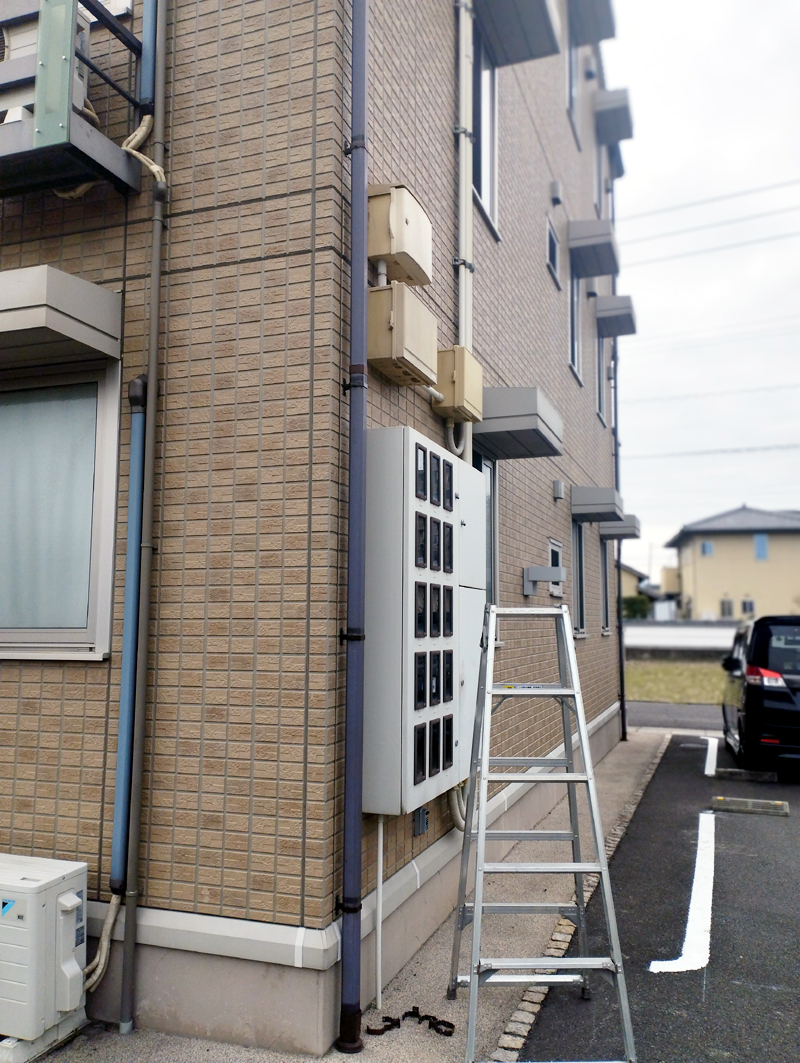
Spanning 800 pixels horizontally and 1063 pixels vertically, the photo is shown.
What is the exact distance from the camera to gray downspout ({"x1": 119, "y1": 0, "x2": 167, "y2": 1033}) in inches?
141

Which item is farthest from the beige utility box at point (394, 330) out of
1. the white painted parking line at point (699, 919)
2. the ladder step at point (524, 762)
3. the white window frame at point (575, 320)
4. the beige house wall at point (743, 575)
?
the beige house wall at point (743, 575)

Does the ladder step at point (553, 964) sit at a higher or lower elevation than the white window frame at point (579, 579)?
lower

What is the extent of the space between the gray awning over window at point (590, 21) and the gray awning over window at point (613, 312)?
3.54m

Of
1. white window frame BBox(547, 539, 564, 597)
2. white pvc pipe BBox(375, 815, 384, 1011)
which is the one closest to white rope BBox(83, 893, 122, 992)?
white pvc pipe BBox(375, 815, 384, 1011)

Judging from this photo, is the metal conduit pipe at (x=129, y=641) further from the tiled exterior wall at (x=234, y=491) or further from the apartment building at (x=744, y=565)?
the apartment building at (x=744, y=565)

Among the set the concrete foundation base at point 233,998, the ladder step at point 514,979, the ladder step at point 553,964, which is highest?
the ladder step at point 553,964

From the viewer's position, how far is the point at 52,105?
3697 millimetres

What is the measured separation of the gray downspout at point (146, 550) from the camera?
11.7 ft

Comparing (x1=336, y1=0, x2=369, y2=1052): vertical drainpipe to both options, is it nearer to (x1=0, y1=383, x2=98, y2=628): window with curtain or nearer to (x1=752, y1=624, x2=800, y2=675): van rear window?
(x1=0, y1=383, x2=98, y2=628): window with curtain

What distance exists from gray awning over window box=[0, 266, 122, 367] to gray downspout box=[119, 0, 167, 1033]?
0.24 m

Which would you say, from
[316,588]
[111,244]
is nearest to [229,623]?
[316,588]

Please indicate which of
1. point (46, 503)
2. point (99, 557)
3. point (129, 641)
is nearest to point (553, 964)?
point (129, 641)

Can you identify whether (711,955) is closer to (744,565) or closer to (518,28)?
(518,28)

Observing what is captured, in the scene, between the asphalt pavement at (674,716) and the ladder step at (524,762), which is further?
the asphalt pavement at (674,716)
